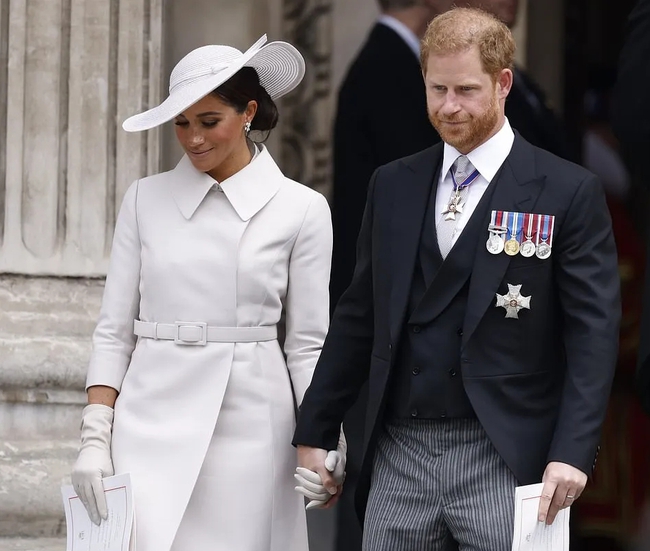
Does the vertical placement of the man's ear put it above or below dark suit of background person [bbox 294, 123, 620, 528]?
above

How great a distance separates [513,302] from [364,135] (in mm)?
2653

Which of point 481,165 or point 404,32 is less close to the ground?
point 404,32

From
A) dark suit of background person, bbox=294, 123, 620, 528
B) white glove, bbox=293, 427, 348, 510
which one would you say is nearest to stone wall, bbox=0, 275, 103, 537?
white glove, bbox=293, 427, 348, 510

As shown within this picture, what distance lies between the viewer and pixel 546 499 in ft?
10.5

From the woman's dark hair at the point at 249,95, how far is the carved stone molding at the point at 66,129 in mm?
1340

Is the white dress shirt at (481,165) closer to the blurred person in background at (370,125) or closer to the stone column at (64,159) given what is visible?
the stone column at (64,159)

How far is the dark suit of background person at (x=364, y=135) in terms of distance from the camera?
585 centimetres

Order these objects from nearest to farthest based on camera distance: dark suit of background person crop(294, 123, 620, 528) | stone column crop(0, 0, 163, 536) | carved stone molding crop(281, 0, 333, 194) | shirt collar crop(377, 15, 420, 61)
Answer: dark suit of background person crop(294, 123, 620, 528) → stone column crop(0, 0, 163, 536) → shirt collar crop(377, 15, 420, 61) → carved stone molding crop(281, 0, 333, 194)

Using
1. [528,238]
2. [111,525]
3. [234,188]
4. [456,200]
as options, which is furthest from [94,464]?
[528,238]

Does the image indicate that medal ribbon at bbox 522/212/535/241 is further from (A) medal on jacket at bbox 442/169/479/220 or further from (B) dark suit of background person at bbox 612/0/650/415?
(B) dark suit of background person at bbox 612/0/650/415

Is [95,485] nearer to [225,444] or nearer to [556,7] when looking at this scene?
[225,444]

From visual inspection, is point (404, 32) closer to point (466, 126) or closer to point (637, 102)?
point (637, 102)

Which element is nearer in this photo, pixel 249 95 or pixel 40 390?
pixel 249 95

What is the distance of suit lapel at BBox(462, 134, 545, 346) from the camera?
3.33 m
